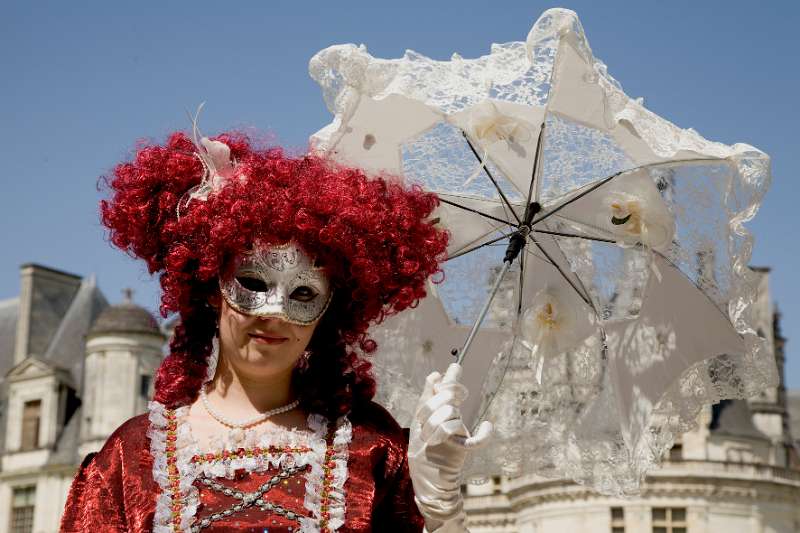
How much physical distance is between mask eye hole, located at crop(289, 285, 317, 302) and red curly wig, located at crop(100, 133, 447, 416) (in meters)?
0.09

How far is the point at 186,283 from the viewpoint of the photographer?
4.17m

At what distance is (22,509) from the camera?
97.9ft

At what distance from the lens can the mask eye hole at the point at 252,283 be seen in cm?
405

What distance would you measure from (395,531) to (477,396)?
1.50m

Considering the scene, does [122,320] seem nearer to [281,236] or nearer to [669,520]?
[669,520]

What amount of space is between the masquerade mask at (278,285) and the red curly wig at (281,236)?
0.04 m

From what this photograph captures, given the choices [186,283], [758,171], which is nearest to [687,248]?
[758,171]

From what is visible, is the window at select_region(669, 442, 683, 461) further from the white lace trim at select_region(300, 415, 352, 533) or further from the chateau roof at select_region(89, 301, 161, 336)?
the white lace trim at select_region(300, 415, 352, 533)

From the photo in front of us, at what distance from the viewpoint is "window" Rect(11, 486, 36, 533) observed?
29.7 m

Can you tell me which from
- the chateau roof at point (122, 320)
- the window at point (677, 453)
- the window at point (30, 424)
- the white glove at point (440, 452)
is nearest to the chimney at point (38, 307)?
the window at point (30, 424)

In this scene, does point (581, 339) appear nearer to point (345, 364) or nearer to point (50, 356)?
point (345, 364)

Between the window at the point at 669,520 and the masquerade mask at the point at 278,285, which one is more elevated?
the window at the point at 669,520

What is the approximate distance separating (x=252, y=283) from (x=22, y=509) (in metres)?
27.4

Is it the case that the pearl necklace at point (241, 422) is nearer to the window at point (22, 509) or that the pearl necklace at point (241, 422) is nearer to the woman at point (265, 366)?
the woman at point (265, 366)
